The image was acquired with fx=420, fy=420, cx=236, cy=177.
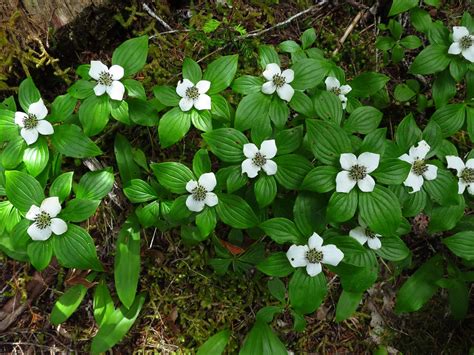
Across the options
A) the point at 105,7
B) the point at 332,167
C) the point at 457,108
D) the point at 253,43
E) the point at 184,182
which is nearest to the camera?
the point at 332,167

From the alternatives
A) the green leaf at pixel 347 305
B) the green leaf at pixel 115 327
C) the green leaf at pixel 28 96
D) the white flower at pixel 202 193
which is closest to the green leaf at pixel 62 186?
the green leaf at pixel 28 96

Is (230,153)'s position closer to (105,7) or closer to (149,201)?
(149,201)

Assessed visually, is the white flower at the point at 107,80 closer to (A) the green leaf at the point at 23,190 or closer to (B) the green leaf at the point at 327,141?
(A) the green leaf at the point at 23,190

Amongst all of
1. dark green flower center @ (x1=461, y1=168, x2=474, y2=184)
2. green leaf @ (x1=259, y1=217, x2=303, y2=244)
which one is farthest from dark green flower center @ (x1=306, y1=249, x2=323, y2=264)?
dark green flower center @ (x1=461, y1=168, x2=474, y2=184)

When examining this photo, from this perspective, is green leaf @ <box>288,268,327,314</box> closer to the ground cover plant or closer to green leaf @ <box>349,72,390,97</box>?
the ground cover plant

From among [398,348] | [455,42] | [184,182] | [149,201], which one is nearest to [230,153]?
[184,182]

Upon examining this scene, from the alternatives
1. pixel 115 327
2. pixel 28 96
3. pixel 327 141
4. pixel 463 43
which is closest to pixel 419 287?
pixel 327 141

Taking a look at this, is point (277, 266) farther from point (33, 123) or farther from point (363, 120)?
point (33, 123)

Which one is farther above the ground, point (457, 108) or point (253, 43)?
point (253, 43)
